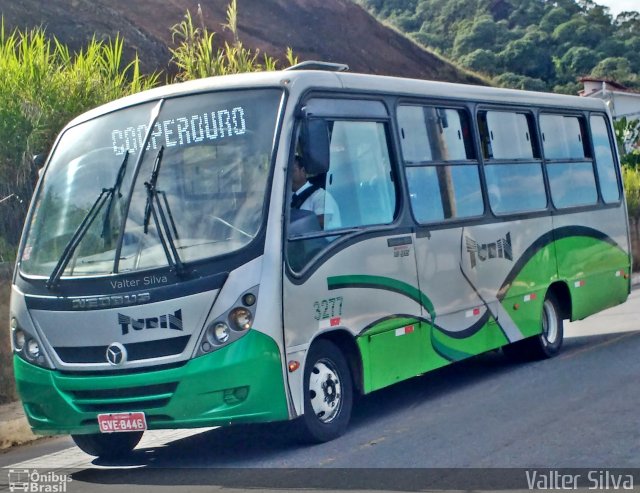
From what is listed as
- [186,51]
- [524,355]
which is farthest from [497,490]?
[186,51]

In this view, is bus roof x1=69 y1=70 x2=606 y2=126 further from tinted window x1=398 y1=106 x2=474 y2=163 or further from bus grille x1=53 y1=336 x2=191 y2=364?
bus grille x1=53 y1=336 x2=191 y2=364

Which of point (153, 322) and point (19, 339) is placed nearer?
point (153, 322)

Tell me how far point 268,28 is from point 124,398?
3952 centimetres

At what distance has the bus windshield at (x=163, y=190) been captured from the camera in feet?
25.9

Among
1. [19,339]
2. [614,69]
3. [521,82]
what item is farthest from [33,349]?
[614,69]

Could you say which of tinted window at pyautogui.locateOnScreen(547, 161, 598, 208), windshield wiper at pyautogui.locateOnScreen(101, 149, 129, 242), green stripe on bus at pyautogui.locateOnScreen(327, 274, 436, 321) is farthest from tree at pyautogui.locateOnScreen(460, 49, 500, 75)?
windshield wiper at pyautogui.locateOnScreen(101, 149, 129, 242)

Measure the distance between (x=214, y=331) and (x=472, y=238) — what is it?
3821mm

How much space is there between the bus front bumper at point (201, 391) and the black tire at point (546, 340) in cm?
513

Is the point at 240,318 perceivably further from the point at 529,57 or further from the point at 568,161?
the point at 529,57

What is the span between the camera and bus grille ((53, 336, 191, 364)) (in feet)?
25.1

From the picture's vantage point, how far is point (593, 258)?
1320 centimetres

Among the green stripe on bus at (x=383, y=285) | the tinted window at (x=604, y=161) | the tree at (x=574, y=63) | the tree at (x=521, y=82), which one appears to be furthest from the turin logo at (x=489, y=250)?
the tree at (x=574, y=63)

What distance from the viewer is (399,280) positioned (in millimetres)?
9289

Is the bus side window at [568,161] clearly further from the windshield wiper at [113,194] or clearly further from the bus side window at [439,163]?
the windshield wiper at [113,194]
